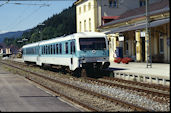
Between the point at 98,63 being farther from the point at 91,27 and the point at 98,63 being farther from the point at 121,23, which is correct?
the point at 91,27

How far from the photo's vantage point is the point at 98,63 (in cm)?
2033

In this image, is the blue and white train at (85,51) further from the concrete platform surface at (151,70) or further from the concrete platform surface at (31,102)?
the concrete platform surface at (31,102)

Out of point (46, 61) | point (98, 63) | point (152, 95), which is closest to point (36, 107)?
point (152, 95)

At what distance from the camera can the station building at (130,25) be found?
28812 millimetres

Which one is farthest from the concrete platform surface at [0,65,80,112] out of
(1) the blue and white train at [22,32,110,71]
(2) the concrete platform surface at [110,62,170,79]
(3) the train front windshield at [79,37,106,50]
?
(3) the train front windshield at [79,37,106,50]

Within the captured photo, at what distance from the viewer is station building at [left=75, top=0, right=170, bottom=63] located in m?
28.8

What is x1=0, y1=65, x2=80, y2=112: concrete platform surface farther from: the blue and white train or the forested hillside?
the forested hillside

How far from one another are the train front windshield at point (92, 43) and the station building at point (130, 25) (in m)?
4.13

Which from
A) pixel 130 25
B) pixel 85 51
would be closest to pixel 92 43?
pixel 85 51

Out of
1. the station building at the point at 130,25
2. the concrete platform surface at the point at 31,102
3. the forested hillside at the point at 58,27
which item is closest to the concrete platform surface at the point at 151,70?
the station building at the point at 130,25

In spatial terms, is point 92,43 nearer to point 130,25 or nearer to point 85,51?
point 85,51

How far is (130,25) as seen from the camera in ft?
115

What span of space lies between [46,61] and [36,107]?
1864 cm

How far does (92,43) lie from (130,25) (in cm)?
1554
